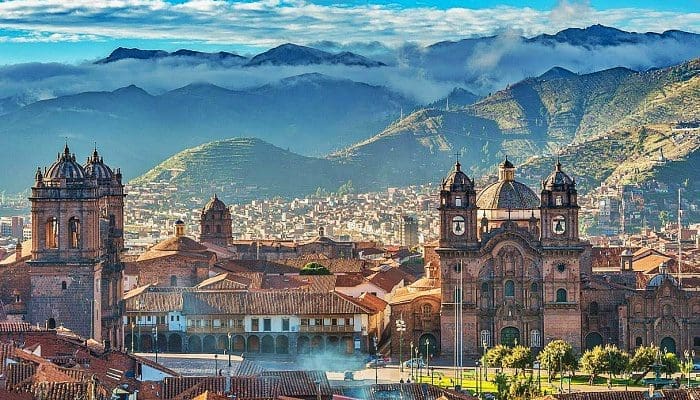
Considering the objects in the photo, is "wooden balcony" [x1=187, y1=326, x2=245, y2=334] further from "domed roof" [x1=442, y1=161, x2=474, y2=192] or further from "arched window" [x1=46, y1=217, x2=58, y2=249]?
"arched window" [x1=46, y1=217, x2=58, y2=249]

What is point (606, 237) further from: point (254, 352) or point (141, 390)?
point (141, 390)

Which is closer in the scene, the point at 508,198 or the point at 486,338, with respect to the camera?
the point at 486,338

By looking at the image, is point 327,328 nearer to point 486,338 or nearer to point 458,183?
point 486,338

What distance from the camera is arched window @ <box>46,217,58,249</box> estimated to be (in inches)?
3135

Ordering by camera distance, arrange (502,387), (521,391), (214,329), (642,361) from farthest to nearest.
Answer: (214,329) < (642,361) < (502,387) < (521,391)

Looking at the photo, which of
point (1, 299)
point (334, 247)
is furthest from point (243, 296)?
point (334, 247)

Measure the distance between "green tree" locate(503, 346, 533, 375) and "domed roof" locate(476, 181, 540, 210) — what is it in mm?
14670

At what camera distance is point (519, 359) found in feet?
273

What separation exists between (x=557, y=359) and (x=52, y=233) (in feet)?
76.8

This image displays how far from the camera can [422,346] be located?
305 ft

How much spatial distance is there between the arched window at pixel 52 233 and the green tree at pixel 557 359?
22.9m

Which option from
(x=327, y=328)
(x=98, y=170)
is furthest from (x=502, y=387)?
(x=98, y=170)

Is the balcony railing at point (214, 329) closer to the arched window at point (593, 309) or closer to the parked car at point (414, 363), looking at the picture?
the parked car at point (414, 363)

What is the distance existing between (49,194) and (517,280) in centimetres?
2634
